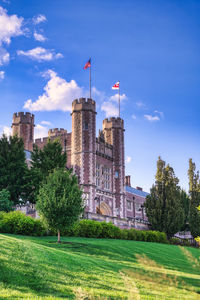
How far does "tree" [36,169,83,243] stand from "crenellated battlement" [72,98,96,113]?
2282cm

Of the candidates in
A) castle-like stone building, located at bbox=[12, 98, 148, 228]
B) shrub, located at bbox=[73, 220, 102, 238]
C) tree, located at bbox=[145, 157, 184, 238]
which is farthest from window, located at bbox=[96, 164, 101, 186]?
shrub, located at bbox=[73, 220, 102, 238]

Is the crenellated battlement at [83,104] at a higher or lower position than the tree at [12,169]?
higher

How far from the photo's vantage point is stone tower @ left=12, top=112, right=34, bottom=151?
4872cm

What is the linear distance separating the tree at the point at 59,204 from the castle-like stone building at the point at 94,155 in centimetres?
1455

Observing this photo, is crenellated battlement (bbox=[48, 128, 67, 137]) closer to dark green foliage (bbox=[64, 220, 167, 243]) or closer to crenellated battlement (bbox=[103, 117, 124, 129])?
crenellated battlement (bbox=[103, 117, 124, 129])

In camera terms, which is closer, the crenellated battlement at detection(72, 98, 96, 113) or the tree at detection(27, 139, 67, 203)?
the tree at detection(27, 139, 67, 203)

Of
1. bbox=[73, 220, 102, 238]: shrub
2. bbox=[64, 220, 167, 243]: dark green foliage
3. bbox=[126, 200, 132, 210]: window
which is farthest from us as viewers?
bbox=[126, 200, 132, 210]: window

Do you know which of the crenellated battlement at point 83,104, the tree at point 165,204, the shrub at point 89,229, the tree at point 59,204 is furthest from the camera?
the crenellated battlement at point 83,104

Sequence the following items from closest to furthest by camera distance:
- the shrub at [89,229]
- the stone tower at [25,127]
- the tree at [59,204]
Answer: the tree at [59,204], the shrub at [89,229], the stone tower at [25,127]

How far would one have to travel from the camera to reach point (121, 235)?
29031mm

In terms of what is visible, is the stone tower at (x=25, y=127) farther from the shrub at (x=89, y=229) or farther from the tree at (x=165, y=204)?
the shrub at (x=89, y=229)

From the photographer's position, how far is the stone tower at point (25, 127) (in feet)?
160

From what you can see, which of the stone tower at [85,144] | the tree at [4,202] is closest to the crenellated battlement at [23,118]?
the stone tower at [85,144]

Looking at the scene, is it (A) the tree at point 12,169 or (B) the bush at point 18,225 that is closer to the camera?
(B) the bush at point 18,225
